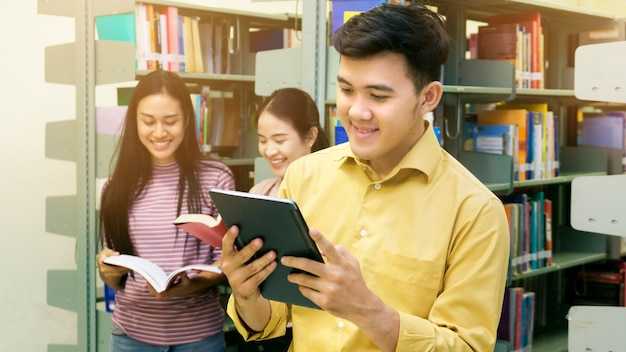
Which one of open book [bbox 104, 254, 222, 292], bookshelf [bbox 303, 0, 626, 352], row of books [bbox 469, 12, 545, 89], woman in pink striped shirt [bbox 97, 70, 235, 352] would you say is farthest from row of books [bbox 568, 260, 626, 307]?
open book [bbox 104, 254, 222, 292]

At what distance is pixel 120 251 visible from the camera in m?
2.64

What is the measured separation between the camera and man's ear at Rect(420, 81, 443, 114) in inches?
59.4

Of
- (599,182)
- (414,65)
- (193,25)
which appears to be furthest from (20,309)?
(414,65)

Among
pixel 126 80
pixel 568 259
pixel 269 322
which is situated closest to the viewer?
pixel 269 322

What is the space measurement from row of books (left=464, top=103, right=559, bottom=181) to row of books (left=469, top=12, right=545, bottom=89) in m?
0.17

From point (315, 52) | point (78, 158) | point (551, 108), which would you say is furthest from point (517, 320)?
point (78, 158)

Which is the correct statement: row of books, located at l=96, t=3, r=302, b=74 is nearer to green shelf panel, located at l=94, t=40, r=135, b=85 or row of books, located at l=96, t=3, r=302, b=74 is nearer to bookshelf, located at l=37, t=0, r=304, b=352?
bookshelf, located at l=37, t=0, r=304, b=352

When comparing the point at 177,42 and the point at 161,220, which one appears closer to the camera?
the point at 161,220

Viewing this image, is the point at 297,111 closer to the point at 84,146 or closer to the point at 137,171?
the point at 137,171

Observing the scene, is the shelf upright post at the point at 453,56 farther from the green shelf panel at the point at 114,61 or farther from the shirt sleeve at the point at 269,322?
the shirt sleeve at the point at 269,322

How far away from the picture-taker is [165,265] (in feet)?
8.45

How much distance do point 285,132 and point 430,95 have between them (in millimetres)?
1171

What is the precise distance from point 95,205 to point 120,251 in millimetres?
735

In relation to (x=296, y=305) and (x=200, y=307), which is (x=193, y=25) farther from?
(x=296, y=305)
